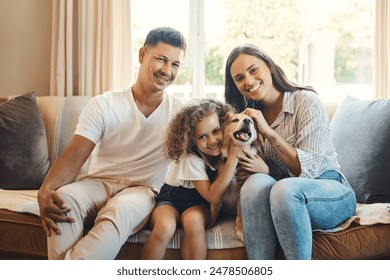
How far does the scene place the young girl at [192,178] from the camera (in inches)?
56.6

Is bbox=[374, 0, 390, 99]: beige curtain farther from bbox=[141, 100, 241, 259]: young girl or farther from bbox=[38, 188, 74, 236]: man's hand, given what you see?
bbox=[38, 188, 74, 236]: man's hand

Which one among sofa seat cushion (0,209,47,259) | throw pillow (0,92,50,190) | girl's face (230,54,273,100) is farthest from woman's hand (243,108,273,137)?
throw pillow (0,92,50,190)

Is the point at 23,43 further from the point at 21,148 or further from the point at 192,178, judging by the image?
the point at 192,178

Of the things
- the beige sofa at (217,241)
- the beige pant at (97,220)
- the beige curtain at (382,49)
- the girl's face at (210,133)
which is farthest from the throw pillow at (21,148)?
the beige curtain at (382,49)

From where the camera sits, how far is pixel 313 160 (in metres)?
1.54

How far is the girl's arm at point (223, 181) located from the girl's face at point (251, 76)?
21cm

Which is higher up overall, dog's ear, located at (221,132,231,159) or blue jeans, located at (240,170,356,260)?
dog's ear, located at (221,132,231,159)

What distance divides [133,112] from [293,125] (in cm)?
51

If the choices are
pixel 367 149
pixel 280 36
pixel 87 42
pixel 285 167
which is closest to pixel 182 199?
pixel 285 167

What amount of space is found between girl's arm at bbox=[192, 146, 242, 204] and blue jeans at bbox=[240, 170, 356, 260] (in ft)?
0.18

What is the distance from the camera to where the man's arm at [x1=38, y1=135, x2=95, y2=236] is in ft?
4.72

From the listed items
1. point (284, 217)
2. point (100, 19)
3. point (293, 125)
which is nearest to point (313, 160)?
point (293, 125)

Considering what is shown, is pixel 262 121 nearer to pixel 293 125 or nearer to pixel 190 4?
pixel 293 125

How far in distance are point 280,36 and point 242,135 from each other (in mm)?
1241
